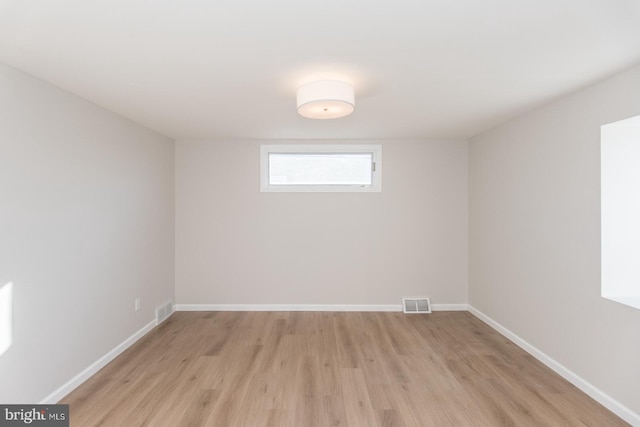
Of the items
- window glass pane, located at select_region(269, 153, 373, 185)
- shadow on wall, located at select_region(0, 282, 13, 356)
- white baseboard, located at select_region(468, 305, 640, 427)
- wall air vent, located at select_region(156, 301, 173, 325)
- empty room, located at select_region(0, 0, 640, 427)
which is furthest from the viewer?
window glass pane, located at select_region(269, 153, 373, 185)

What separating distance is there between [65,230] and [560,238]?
3846 mm

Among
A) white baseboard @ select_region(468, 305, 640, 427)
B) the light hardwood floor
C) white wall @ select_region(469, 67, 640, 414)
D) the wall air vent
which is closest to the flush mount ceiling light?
white wall @ select_region(469, 67, 640, 414)

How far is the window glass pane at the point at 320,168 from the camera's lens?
4043mm

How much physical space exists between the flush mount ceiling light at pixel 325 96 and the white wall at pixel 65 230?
1.76m

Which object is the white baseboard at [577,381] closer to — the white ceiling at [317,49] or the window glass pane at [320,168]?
the white ceiling at [317,49]

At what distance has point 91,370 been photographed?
2.47m

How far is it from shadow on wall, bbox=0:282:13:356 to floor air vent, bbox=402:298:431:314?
3.66 metres

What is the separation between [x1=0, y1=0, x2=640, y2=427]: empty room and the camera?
1.62m

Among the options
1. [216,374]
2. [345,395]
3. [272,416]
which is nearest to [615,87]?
[345,395]

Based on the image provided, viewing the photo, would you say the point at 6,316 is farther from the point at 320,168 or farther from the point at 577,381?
the point at 577,381

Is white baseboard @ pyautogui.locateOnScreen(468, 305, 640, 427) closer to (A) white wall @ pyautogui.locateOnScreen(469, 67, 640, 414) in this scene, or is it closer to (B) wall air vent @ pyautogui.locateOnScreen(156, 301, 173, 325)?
(A) white wall @ pyautogui.locateOnScreen(469, 67, 640, 414)

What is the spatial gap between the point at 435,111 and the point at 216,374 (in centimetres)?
297

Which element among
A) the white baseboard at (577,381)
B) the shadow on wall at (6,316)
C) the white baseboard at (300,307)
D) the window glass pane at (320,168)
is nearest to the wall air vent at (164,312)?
the white baseboard at (300,307)

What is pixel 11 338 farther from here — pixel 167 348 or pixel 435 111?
pixel 435 111
